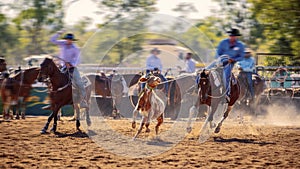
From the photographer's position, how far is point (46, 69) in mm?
11680

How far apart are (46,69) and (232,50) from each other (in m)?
4.56

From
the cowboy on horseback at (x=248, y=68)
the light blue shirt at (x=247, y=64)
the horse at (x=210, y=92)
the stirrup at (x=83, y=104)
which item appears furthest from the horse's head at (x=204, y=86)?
the light blue shirt at (x=247, y=64)

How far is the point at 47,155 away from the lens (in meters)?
8.32

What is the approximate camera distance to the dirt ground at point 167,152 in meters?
7.62

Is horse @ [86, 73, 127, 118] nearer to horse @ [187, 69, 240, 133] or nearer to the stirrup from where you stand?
the stirrup

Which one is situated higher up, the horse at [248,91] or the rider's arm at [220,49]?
the rider's arm at [220,49]

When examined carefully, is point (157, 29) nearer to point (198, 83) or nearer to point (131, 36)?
point (198, 83)

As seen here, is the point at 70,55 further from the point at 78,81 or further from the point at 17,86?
the point at 17,86

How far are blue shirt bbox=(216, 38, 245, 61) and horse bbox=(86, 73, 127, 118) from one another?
246 inches

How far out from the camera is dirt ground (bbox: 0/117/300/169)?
7617 millimetres

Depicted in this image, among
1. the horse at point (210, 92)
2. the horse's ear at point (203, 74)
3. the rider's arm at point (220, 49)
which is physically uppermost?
the rider's arm at point (220, 49)

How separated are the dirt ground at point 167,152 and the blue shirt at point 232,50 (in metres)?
1.93

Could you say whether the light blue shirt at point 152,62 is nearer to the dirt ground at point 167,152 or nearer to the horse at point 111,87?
the dirt ground at point 167,152

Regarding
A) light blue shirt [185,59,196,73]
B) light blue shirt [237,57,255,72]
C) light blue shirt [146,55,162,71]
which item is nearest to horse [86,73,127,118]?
light blue shirt [185,59,196,73]
